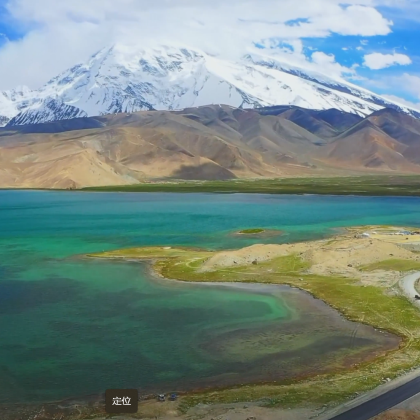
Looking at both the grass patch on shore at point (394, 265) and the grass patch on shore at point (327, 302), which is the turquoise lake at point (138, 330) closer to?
the grass patch on shore at point (327, 302)

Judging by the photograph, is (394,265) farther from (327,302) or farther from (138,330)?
(138,330)

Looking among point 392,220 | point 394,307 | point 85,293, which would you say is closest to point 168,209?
point 392,220

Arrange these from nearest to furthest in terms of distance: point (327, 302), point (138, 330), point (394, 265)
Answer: point (138, 330)
point (327, 302)
point (394, 265)

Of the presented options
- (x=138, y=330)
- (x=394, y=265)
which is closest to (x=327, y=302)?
(x=138, y=330)

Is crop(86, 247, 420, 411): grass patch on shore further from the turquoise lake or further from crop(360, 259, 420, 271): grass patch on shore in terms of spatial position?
crop(360, 259, 420, 271): grass patch on shore

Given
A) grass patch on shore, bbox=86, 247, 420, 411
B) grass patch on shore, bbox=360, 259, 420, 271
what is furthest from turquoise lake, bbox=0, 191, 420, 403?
grass patch on shore, bbox=360, 259, 420, 271
